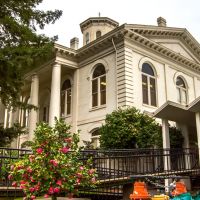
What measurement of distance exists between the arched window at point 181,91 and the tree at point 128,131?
854 cm

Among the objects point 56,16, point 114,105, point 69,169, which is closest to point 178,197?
point 69,169

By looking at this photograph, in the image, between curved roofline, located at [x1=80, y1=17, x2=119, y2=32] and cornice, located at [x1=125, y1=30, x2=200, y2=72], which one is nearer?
cornice, located at [x1=125, y1=30, x2=200, y2=72]

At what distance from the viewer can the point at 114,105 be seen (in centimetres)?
2261

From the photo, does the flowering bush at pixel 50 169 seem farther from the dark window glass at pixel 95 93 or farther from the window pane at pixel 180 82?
the window pane at pixel 180 82

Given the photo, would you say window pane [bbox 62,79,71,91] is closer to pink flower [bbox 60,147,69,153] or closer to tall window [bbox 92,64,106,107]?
tall window [bbox 92,64,106,107]

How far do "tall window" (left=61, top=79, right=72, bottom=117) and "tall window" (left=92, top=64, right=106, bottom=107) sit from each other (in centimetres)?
318

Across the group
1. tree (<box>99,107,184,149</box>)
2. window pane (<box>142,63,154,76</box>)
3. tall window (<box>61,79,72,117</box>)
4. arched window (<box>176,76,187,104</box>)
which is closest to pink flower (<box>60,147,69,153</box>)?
tree (<box>99,107,184,149</box>)

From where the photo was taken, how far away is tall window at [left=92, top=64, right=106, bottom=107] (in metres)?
24.2

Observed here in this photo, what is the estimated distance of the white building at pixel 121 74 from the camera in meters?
22.8

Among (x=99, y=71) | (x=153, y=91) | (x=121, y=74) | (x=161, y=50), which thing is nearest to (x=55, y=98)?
(x=99, y=71)

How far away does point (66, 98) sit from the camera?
27.7 m

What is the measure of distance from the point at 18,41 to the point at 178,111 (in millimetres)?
8827

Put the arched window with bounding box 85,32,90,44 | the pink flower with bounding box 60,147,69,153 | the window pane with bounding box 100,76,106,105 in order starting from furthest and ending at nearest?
the arched window with bounding box 85,32,90,44
the window pane with bounding box 100,76,106,105
the pink flower with bounding box 60,147,69,153

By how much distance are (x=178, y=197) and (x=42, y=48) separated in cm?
1129
